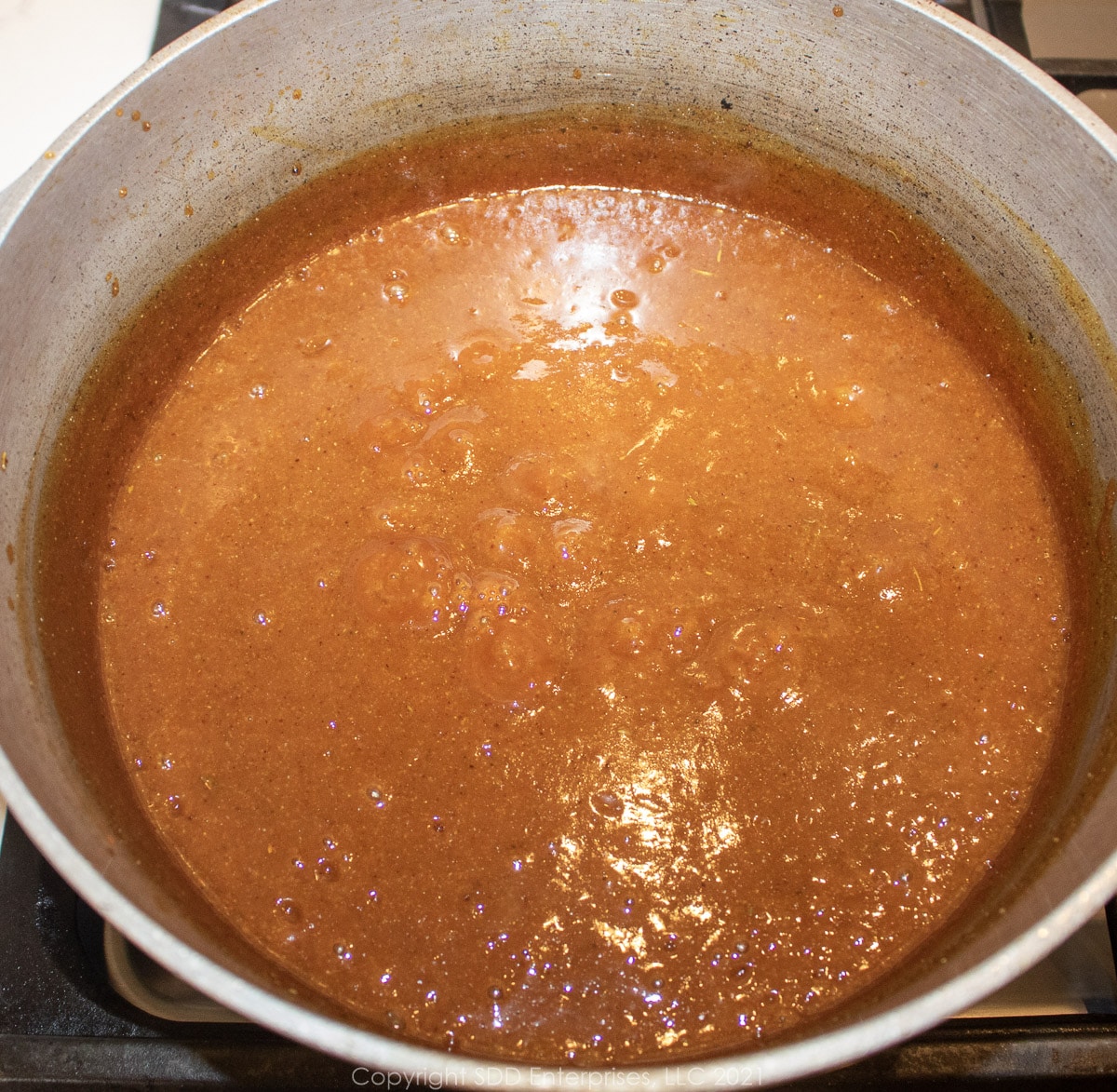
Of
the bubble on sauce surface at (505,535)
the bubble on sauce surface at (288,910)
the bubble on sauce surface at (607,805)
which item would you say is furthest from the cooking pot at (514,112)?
the bubble on sauce surface at (505,535)

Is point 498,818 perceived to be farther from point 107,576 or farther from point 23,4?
point 23,4

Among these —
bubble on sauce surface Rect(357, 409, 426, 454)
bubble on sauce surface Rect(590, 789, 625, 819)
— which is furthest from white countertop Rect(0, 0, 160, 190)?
bubble on sauce surface Rect(590, 789, 625, 819)

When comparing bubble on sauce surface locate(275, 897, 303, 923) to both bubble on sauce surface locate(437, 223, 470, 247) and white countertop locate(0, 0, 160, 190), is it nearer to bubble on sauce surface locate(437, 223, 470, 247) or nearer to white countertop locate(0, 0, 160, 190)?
bubble on sauce surface locate(437, 223, 470, 247)

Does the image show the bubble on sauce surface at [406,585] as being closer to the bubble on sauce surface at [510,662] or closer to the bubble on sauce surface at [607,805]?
the bubble on sauce surface at [510,662]

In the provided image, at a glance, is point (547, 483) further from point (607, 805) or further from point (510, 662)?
point (607, 805)

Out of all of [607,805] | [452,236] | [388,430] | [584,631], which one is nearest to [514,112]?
[452,236]
